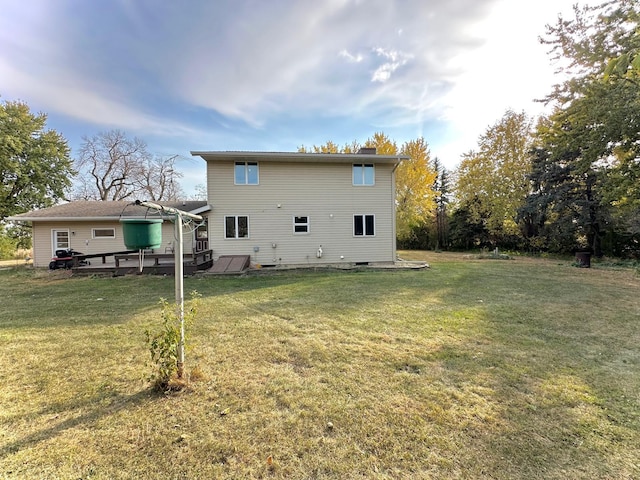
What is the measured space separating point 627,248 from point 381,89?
18.4 meters

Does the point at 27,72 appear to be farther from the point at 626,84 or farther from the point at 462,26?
the point at 626,84

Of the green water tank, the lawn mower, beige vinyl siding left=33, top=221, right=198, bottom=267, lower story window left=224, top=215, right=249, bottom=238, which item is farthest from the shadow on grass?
the lawn mower

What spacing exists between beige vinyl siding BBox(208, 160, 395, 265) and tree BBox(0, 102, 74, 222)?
18.3 m

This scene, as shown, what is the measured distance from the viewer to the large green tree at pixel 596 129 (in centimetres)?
967

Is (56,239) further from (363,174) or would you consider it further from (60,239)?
(363,174)

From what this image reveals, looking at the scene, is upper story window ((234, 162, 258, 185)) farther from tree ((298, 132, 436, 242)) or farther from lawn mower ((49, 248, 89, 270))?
tree ((298, 132, 436, 242))

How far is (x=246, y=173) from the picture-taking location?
12.0 meters

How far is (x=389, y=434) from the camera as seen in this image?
7.23ft

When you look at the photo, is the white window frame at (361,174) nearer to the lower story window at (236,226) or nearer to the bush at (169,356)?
the lower story window at (236,226)

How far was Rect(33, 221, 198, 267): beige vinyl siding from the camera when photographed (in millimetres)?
13672

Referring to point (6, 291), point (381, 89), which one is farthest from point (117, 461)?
point (381, 89)

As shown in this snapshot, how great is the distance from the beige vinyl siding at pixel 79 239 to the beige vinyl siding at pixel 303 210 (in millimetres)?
3653

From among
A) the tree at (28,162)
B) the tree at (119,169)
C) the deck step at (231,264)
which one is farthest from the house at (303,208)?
the tree at (119,169)

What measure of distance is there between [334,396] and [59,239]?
17.2 meters
